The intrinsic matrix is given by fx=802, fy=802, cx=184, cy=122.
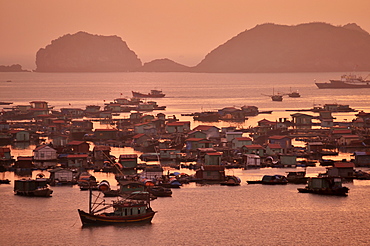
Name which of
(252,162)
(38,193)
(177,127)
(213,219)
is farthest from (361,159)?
(177,127)

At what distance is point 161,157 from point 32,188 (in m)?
9.52

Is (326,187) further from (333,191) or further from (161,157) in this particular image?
(161,157)

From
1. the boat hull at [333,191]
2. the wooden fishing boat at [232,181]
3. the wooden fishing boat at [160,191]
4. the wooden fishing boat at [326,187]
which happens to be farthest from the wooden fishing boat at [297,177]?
the wooden fishing boat at [160,191]

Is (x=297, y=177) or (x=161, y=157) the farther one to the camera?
(x=161, y=157)

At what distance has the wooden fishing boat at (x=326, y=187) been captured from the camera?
31125 mm

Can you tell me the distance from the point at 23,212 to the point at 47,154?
10.5m

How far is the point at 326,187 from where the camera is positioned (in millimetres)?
31344

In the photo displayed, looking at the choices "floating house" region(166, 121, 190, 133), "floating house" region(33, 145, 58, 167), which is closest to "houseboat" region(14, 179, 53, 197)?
"floating house" region(33, 145, 58, 167)

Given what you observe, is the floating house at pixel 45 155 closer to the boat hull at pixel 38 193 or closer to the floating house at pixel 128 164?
the floating house at pixel 128 164

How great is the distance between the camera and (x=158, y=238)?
25.2m

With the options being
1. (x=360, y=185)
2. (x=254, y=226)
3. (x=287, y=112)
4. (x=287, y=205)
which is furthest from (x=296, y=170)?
(x=287, y=112)

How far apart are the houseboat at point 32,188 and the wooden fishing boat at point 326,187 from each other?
9986mm

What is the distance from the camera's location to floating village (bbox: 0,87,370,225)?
3105cm

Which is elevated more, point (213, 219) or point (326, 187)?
point (326, 187)
